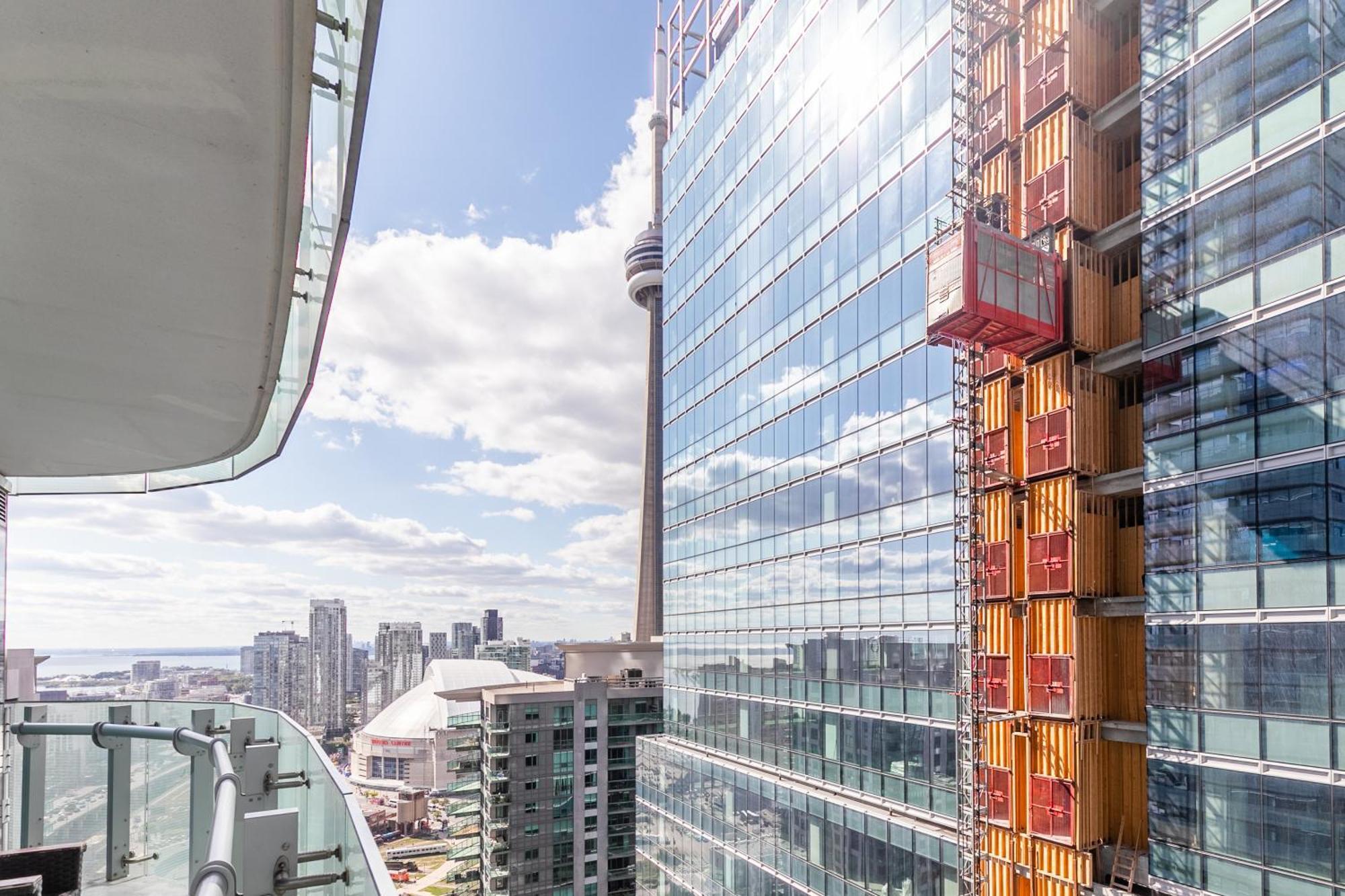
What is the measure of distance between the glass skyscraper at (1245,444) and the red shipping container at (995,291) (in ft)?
5.84

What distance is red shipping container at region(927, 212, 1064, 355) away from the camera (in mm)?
15961

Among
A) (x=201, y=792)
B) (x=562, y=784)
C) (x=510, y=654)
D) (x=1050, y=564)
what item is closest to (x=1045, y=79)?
(x=1050, y=564)

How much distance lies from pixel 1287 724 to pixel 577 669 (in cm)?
5603

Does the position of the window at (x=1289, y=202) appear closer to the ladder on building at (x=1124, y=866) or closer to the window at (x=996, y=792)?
the ladder on building at (x=1124, y=866)

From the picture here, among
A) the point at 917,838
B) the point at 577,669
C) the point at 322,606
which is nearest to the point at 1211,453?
the point at 917,838

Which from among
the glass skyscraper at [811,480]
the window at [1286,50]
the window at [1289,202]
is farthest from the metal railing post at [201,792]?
the window at [1286,50]

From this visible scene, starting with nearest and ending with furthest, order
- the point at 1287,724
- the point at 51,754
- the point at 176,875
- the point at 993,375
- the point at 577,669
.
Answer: the point at 176,875, the point at 51,754, the point at 1287,724, the point at 993,375, the point at 577,669

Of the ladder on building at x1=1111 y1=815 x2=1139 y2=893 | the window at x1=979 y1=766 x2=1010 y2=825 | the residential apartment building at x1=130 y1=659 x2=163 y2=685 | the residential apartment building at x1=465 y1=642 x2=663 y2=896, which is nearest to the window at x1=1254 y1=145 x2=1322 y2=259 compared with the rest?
the ladder on building at x1=1111 y1=815 x2=1139 y2=893

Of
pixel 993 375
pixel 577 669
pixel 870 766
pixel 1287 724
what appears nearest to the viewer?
pixel 1287 724

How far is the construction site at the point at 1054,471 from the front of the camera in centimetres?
1612

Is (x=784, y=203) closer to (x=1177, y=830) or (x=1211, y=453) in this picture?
(x=1211, y=453)

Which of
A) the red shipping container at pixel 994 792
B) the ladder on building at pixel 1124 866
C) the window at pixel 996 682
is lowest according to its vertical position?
the ladder on building at pixel 1124 866

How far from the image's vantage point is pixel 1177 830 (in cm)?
1412

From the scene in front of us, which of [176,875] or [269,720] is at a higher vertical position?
[269,720]
